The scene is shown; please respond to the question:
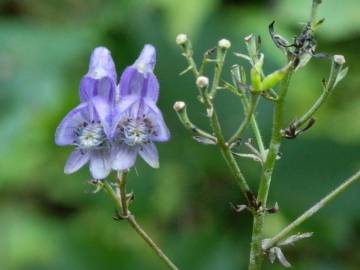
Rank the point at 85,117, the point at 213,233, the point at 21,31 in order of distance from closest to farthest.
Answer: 1. the point at 85,117
2. the point at 213,233
3. the point at 21,31

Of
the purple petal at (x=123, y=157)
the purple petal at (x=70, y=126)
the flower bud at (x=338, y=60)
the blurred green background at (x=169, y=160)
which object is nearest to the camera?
the flower bud at (x=338, y=60)

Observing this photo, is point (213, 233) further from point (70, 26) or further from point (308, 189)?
point (70, 26)

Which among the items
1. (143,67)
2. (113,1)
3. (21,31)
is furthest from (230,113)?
(143,67)

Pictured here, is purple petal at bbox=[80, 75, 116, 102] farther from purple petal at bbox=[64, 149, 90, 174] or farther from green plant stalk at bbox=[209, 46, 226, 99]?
→ green plant stalk at bbox=[209, 46, 226, 99]

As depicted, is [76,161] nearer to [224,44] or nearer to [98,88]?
[98,88]

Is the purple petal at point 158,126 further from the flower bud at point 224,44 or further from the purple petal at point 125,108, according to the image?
the flower bud at point 224,44

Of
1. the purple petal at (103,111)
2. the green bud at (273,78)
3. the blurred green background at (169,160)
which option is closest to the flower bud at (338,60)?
the green bud at (273,78)
